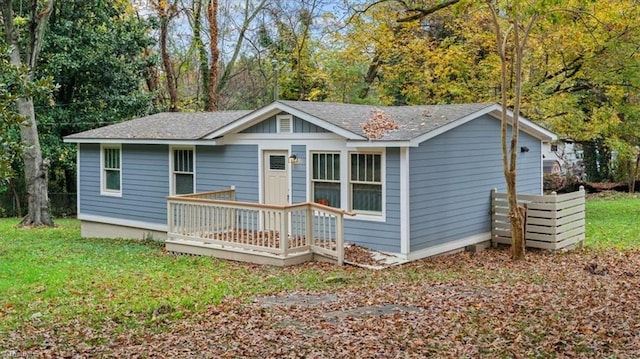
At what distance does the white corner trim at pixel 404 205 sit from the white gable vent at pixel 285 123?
8.98 ft

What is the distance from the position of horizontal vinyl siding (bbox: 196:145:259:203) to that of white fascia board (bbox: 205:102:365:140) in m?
0.46

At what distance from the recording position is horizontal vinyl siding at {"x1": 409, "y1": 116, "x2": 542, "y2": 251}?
11.6m

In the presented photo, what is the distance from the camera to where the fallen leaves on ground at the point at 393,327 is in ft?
→ 18.5

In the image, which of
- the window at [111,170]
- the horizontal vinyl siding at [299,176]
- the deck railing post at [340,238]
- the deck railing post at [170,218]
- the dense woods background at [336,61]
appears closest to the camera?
the deck railing post at [340,238]

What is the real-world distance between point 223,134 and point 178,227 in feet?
7.35

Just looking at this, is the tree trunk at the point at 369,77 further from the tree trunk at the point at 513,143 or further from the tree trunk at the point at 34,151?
the tree trunk at the point at 513,143

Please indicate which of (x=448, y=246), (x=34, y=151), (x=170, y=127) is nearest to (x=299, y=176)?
(x=448, y=246)

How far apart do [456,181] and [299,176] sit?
3.19 m

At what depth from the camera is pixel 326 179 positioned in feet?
40.9

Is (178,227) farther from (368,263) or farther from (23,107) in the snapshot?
(23,107)

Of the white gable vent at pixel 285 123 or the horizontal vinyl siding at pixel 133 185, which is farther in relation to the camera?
the horizontal vinyl siding at pixel 133 185

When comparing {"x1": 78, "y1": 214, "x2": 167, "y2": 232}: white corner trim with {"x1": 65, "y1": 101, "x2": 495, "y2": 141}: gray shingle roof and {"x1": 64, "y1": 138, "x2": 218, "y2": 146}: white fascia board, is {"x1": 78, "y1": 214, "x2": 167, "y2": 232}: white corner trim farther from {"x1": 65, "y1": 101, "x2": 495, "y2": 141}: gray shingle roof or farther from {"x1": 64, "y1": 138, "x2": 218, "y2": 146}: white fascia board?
{"x1": 65, "y1": 101, "x2": 495, "y2": 141}: gray shingle roof

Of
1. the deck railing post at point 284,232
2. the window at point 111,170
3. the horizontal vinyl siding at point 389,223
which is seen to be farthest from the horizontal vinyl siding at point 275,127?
the window at point 111,170

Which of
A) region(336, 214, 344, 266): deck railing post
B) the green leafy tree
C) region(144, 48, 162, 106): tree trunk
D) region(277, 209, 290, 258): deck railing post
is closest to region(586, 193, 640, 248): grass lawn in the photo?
region(336, 214, 344, 266): deck railing post
